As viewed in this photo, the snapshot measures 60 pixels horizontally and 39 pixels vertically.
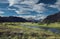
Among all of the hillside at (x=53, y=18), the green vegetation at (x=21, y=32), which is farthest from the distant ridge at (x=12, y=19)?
the hillside at (x=53, y=18)

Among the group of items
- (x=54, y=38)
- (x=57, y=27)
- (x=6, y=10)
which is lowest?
(x=54, y=38)

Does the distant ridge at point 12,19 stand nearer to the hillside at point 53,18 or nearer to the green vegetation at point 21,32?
the green vegetation at point 21,32

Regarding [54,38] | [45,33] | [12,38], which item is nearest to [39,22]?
[45,33]

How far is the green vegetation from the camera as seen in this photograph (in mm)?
3295

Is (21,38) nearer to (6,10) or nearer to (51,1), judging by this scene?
(6,10)

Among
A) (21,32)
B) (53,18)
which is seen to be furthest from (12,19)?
(53,18)

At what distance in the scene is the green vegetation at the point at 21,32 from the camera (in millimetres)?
3295

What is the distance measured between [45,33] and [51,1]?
0.79 metres

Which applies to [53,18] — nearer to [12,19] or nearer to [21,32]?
[21,32]

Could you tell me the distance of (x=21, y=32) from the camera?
335cm

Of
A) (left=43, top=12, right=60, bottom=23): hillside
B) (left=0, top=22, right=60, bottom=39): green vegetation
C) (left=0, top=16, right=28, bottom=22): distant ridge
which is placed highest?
(left=0, top=16, right=28, bottom=22): distant ridge

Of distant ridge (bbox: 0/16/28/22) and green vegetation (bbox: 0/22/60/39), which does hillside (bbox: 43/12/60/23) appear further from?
distant ridge (bbox: 0/16/28/22)

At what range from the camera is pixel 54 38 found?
3.27 meters

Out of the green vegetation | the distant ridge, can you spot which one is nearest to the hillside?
the green vegetation
